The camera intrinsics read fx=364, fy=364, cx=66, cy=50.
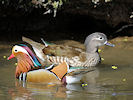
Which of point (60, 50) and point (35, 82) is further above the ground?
point (60, 50)

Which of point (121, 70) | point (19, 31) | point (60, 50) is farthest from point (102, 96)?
point (19, 31)

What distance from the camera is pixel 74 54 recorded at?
26.2 feet

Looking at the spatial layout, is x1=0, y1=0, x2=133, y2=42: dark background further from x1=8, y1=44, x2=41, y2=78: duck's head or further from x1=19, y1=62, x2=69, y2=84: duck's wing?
x1=19, y1=62, x2=69, y2=84: duck's wing

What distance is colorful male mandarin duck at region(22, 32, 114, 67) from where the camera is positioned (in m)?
7.98

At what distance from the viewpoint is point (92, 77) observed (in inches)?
278

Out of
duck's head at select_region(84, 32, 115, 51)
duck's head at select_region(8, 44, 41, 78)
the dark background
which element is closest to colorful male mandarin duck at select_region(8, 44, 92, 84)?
duck's head at select_region(8, 44, 41, 78)

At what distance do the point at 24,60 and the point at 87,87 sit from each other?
4.51 ft

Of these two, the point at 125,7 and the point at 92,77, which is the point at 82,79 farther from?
the point at 125,7

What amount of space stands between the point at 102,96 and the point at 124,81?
118 centimetres

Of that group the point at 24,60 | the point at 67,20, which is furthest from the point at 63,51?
the point at 67,20

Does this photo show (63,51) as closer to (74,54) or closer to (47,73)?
(74,54)

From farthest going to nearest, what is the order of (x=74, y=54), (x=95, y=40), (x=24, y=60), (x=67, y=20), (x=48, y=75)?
(x=67, y=20) < (x=95, y=40) < (x=74, y=54) < (x=24, y=60) < (x=48, y=75)

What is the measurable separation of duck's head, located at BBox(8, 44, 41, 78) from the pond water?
255 millimetres

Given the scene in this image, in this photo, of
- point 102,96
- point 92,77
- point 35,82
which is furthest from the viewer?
point 92,77
